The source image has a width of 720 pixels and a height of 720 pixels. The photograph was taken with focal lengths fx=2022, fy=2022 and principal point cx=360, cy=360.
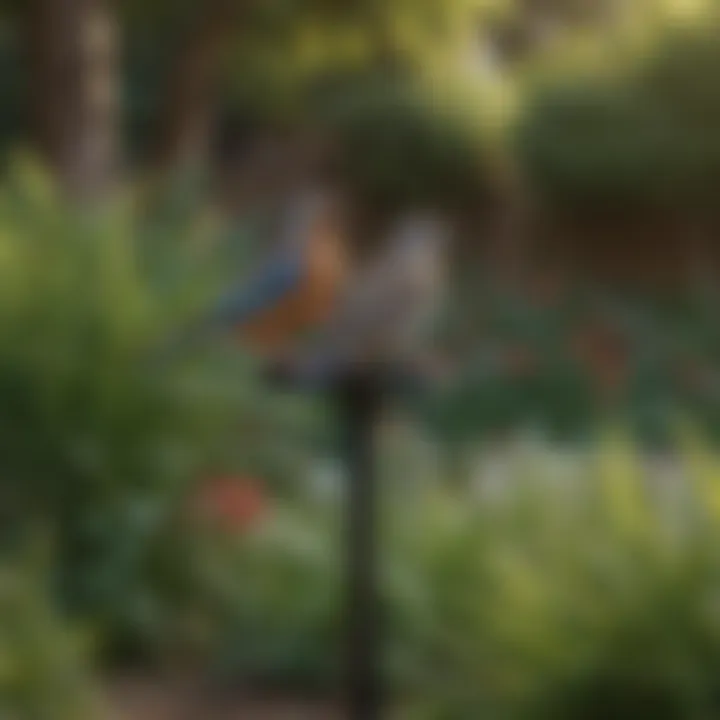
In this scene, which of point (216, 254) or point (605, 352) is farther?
point (605, 352)

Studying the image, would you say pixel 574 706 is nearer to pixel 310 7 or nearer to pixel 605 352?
pixel 310 7

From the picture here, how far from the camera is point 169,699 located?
191 inches

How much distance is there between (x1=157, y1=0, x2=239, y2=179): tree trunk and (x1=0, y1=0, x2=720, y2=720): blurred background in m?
0.03

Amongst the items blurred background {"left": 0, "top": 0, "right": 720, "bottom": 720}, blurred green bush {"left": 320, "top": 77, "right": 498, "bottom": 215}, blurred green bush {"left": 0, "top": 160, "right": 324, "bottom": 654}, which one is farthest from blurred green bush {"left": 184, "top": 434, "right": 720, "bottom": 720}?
blurred green bush {"left": 320, "top": 77, "right": 498, "bottom": 215}

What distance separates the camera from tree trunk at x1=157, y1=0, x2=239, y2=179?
1022 cm

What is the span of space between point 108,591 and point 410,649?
110cm

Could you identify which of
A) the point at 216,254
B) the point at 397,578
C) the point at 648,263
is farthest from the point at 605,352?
the point at 397,578

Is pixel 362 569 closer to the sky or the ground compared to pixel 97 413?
closer to the ground

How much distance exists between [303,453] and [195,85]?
559 cm

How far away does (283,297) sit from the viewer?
5.37 metres

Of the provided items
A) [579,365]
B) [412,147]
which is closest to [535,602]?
[579,365]

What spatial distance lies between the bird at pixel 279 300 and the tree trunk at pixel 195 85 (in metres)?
4.39

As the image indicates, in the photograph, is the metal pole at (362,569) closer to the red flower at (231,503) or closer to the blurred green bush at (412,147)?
the red flower at (231,503)

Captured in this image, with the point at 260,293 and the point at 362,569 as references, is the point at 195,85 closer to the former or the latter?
the point at 260,293
